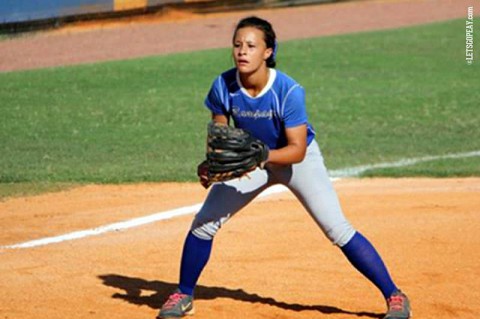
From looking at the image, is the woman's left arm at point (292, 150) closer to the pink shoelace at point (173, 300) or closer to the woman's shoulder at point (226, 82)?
the woman's shoulder at point (226, 82)

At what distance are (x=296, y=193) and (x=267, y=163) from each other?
273 mm

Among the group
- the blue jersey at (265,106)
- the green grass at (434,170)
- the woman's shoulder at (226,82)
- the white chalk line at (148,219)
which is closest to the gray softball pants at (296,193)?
the blue jersey at (265,106)

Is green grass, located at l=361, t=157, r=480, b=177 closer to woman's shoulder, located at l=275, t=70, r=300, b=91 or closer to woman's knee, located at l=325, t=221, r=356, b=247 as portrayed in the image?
woman's knee, located at l=325, t=221, r=356, b=247

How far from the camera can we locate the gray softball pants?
6230 mm

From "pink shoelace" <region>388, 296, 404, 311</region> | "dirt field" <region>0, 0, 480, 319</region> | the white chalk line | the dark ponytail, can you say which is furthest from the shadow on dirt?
the dark ponytail

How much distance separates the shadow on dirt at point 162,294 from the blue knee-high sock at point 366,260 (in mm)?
234

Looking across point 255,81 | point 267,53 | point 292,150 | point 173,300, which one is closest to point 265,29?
point 267,53

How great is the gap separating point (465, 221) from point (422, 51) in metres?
11.7

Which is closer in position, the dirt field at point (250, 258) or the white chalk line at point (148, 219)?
the dirt field at point (250, 258)

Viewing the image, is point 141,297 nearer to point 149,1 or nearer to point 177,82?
point 177,82

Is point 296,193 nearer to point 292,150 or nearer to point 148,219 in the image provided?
point 292,150

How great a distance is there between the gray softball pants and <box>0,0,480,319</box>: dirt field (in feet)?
1.67

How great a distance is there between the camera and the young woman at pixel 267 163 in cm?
610
